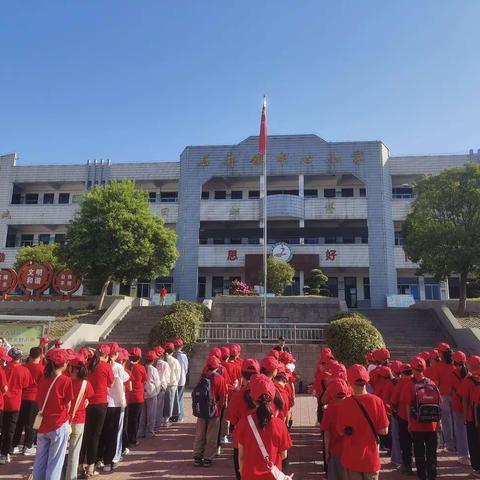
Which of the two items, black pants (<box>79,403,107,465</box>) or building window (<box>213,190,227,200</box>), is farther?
building window (<box>213,190,227,200</box>)

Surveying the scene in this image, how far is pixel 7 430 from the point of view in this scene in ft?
22.9

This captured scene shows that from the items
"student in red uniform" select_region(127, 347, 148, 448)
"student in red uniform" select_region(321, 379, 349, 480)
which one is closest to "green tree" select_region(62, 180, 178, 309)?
"student in red uniform" select_region(127, 347, 148, 448)

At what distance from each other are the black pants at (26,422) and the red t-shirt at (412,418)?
5853 mm

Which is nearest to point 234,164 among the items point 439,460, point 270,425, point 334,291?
point 334,291

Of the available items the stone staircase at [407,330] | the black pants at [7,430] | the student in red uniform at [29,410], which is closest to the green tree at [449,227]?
the stone staircase at [407,330]

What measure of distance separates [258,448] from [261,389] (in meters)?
0.45

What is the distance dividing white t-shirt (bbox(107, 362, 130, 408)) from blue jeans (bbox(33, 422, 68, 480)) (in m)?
1.44

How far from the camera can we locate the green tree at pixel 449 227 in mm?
18859

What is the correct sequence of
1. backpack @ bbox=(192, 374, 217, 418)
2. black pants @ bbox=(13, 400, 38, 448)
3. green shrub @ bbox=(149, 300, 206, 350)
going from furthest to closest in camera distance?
green shrub @ bbox=(149, 300, 206, 350) < black pants @ bbox=(13, 400, 38, 448) < backpack @ bbox=(192, 374, 217, 418)

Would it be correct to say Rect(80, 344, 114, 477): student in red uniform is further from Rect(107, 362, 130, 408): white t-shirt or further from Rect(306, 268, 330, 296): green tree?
Rect(306, 268, 330, 296): green tree

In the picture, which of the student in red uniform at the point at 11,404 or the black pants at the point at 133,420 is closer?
the student in red uniform at the point at 11,404

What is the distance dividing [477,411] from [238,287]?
18611mm

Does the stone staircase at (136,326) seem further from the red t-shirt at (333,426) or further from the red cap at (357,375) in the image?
the red cap at (357,375)

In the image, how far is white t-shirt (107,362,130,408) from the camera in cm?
671
